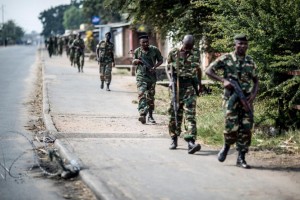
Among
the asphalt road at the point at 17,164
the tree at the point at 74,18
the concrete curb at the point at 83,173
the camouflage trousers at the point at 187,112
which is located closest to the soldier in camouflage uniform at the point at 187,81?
the camouflage trousers at the point at 187,112

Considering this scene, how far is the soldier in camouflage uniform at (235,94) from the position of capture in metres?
6.57

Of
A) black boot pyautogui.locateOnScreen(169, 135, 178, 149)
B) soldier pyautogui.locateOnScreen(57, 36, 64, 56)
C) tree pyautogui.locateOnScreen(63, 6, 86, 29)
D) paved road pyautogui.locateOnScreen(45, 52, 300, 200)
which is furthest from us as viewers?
tree pyautogui.locateOnScreen(63, 6, 86, 29)

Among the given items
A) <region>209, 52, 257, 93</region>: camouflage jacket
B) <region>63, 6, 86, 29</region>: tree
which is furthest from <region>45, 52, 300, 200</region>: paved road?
<region>63, 6, 86, 29</region>: tree

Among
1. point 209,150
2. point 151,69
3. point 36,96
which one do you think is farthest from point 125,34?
point 209,150

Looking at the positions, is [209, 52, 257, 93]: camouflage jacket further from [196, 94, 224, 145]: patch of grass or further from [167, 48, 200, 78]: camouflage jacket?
[196, 94, 224, 145]: patch of grass

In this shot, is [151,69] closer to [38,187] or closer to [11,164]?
[11,164]

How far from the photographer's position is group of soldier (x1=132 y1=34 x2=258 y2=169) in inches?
259

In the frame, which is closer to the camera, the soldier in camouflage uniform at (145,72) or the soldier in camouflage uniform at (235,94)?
the soldier in camouflage uniform at (235,94)

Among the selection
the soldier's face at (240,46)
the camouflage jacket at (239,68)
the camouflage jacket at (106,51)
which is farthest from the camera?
the camouflage jacket at (106,51)

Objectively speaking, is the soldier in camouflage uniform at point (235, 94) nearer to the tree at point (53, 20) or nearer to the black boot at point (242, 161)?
the black boot at point (242, 161)

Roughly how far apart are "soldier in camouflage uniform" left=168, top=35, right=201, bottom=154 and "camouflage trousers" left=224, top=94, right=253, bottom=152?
0.95 m

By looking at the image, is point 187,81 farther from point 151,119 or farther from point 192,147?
point 151,119

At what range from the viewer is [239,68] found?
21.6 feet

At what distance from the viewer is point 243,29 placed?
8.66 metres
